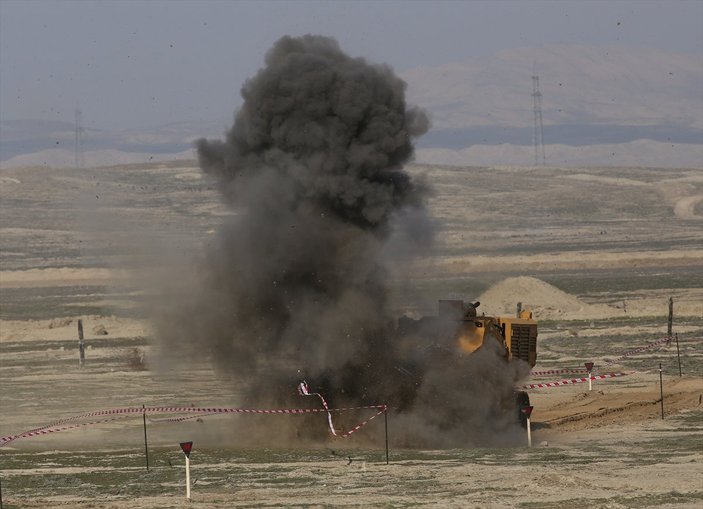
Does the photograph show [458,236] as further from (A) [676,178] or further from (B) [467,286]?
(A) [676,178]

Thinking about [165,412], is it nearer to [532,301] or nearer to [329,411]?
[329,411]

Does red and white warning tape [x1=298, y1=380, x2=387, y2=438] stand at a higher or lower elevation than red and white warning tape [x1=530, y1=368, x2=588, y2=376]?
higher

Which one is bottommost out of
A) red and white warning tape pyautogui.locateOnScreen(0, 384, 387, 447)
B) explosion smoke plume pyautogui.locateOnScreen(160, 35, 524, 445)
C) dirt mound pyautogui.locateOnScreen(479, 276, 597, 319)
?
dirt mound pyautogui.locateOnScreen(479, 276, 597, 319)

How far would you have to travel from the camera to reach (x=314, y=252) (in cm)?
2931

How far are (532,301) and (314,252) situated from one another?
1407 inches

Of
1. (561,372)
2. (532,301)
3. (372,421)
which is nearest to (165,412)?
(372,421)

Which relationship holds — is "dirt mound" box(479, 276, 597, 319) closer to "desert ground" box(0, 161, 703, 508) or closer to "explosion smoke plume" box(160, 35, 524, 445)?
"desert ground" box(0, 161, 703, 508)

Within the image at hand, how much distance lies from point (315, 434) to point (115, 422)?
663 cm

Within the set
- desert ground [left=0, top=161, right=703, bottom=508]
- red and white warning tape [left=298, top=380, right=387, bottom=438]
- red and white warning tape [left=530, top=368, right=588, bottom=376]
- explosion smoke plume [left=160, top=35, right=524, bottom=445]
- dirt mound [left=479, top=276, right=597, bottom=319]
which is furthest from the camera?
dirt mound [left=479, top=276, right=597, bottom=319]

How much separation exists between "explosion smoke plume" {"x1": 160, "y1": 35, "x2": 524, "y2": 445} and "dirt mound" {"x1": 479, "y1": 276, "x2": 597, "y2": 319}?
3153 cm

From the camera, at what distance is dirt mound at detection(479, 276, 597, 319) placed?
6191cm

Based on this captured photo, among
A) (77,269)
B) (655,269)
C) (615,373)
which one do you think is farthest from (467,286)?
(77,269)

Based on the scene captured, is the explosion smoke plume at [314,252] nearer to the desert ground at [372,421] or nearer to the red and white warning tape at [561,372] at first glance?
the desert ground at [372,421]

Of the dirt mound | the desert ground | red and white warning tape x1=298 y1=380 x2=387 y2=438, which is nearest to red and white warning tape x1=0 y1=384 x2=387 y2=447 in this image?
red and white warning tape x1=298 y1=380 x2=387 y2=438
